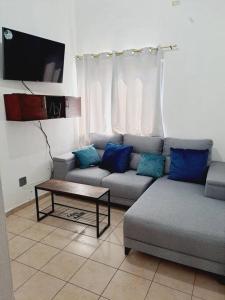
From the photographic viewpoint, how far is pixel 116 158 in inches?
131

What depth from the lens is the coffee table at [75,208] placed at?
2.53 m

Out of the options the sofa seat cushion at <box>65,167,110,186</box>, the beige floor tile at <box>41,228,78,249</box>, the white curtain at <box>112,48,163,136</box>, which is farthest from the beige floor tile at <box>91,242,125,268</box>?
the white curtain at <box>112,48,163,136</box>

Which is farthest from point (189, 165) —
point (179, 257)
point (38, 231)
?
point (38, 231)

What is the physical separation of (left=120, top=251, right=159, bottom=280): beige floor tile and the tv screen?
2.34 metres

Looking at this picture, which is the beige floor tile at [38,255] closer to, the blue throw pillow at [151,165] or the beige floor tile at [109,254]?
the beige floor tile at [109,254]

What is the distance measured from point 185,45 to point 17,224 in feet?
10.2

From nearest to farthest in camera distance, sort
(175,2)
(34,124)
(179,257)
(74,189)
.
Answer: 1. (179,257)
2. (74,189)
3. (175,2)
4. (34,124)

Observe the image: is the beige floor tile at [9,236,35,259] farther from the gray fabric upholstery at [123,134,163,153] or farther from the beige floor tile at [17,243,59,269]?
the gray fabric upholstery at [123,134,163,153]

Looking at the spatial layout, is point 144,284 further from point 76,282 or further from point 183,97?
point 183,97

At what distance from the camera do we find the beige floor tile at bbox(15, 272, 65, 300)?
68.8 inches

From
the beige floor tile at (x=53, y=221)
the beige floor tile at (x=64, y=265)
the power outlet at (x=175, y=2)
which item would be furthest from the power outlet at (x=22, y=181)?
the power outlet at (x=175, y=2)

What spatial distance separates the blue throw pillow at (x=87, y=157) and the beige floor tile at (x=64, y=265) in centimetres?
144

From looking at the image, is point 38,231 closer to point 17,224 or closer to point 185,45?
point 17,224

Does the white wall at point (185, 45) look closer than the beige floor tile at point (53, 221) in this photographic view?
No
